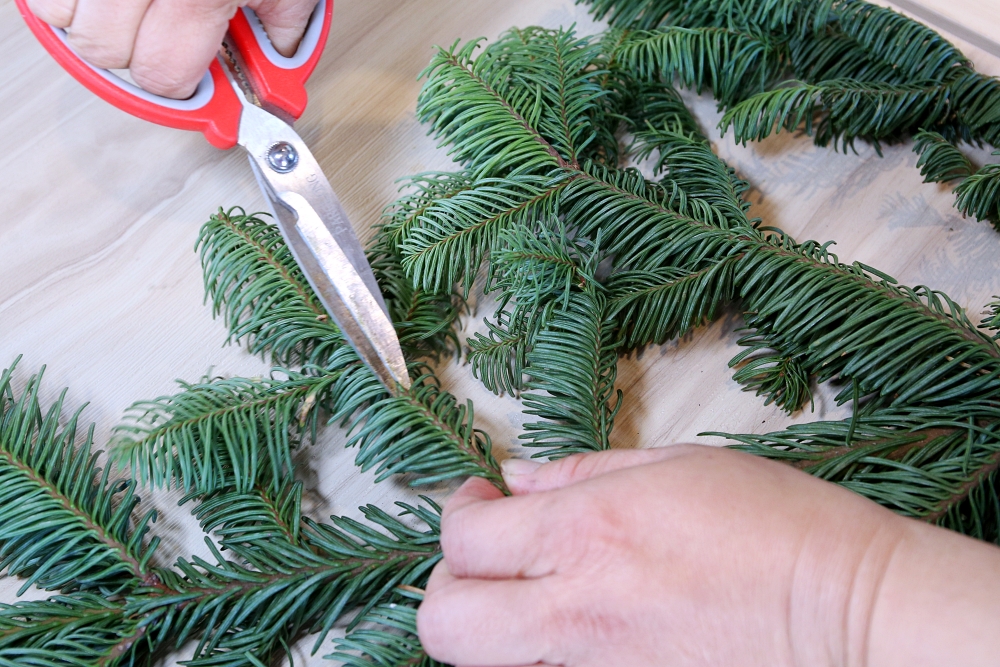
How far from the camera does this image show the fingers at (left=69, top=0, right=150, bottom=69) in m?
0.54

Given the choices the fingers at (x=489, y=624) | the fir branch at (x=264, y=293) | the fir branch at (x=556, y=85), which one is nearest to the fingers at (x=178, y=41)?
the fir branch at (x=264, y=293)

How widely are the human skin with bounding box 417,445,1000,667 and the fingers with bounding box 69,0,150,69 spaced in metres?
0.46

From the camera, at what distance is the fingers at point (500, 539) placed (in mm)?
392

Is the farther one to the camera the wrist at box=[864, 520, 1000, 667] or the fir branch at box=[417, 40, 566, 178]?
the fir branch at box=[417, 40, 566, 178]

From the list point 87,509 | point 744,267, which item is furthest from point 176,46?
point 744,267

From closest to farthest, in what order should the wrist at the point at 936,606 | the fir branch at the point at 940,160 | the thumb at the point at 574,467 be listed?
the wrist at the point at 936,606
the thumb at the point at 574,467
the fir branch at the point at 940,160

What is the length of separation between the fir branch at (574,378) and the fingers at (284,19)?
0.32 m

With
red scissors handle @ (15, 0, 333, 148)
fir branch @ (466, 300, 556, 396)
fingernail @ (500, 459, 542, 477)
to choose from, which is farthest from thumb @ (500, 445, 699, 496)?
red scissors handle @ (15, 0, 333, 148)

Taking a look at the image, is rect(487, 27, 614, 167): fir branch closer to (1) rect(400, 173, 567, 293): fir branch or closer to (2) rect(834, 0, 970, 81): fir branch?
(1) rect(400, 173, 567, 293): fir branch

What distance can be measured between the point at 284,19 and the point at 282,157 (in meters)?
0.11

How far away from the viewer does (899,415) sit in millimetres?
536

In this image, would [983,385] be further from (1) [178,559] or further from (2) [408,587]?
(1) [178,559]

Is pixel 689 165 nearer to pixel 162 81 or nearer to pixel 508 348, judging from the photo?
pixel 508 348

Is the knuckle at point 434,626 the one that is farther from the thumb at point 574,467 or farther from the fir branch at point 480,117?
the fir branch at point 480,117
